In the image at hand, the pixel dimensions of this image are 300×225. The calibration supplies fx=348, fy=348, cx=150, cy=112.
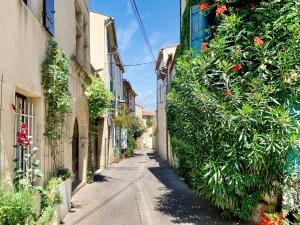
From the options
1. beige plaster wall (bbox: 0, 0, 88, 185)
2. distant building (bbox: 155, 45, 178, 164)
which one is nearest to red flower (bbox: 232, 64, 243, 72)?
beige plaster wall (bbox: 0, 0, 88, 185)

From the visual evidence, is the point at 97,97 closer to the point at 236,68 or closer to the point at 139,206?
the point at 139,206

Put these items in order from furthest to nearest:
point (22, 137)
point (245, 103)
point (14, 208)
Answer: point (245, 103) → point (22, 137) → point (14, 208)

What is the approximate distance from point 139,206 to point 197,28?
6022mm

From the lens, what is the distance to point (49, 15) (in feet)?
27.7

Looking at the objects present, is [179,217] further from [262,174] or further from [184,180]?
[184,180]

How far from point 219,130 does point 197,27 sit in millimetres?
5216

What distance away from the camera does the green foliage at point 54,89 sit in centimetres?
790

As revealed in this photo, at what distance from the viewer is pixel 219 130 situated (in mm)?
7500

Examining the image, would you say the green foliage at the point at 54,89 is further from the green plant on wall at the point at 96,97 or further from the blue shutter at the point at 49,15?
the green plant on wall at the point at 96,97

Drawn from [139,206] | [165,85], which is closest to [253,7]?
[139,206]

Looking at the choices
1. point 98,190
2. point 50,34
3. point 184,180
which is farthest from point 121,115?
point 50,34

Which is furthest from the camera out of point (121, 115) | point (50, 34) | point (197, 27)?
point (121, 115)

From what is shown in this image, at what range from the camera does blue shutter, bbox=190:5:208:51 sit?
10898mm

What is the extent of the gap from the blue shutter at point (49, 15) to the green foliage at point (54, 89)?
15.8 inches
